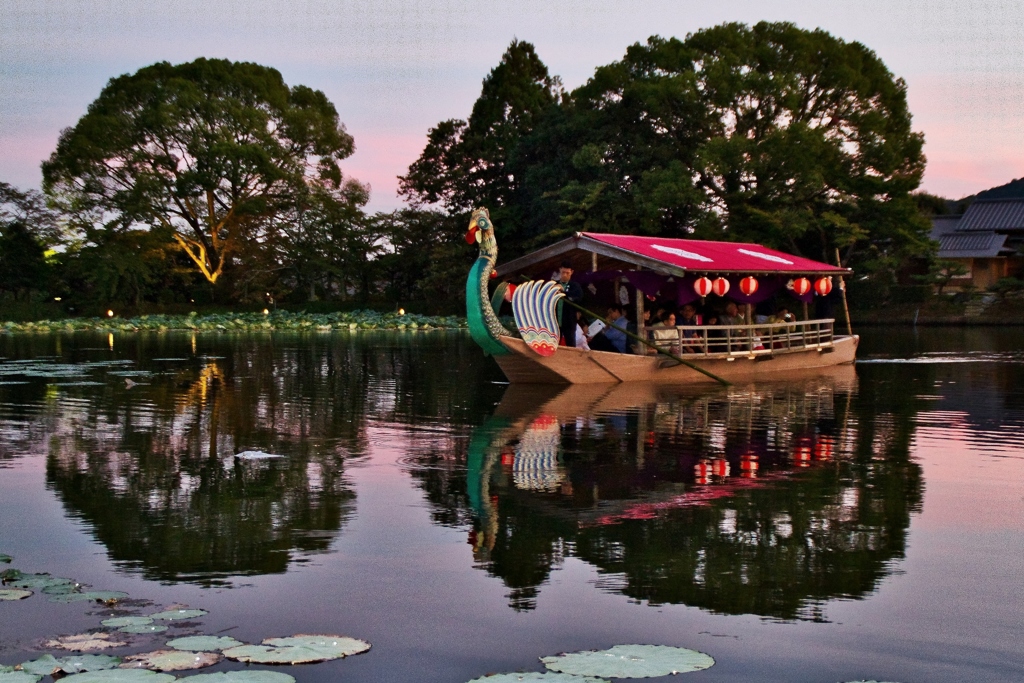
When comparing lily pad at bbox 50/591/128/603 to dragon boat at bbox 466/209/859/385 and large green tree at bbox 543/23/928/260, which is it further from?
large green tree at bbox 543/23/928/260

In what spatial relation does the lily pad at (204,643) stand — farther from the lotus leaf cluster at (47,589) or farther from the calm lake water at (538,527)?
the lotus leaf cluster at (47,589)

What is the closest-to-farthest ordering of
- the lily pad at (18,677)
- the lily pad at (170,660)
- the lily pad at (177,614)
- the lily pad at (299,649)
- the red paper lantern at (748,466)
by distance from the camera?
1. the lily pad at (18,677)
2. the lily pad at (170,660)
3. the lily pad at (299,649)
4. the lily pad at (177,614)
5. the red paper lantern at (748,466)

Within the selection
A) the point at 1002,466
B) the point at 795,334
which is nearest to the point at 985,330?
the point at 795,334

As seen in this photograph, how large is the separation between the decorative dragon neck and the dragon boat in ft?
0.05

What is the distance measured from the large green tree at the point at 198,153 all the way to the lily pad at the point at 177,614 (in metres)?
45.2

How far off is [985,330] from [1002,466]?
31380mm

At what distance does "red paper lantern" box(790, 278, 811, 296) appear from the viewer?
23.0 meters

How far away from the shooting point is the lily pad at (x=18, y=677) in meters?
4.79

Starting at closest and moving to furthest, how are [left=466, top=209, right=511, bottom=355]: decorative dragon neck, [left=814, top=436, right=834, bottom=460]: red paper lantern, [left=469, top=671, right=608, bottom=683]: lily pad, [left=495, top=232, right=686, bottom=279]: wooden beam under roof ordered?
[left=469, top=671, right=608, bottom=683]: lily pad
[left=814, top=436, right=834, bottom=460]: red paper lantern
[left=466, top=209, right=511, bottom=355]: decorative dragon neck
[left=495, top=232, right=686, bottom=279]: wooden beam under roof

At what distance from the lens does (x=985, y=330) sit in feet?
131

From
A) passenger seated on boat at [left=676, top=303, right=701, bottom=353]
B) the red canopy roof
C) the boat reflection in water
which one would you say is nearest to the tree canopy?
the red canopy roof

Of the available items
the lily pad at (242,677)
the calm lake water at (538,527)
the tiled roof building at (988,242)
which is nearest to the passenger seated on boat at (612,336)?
the calm lake water at (538,527)

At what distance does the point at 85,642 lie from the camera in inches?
213

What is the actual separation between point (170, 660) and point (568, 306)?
14961mm
